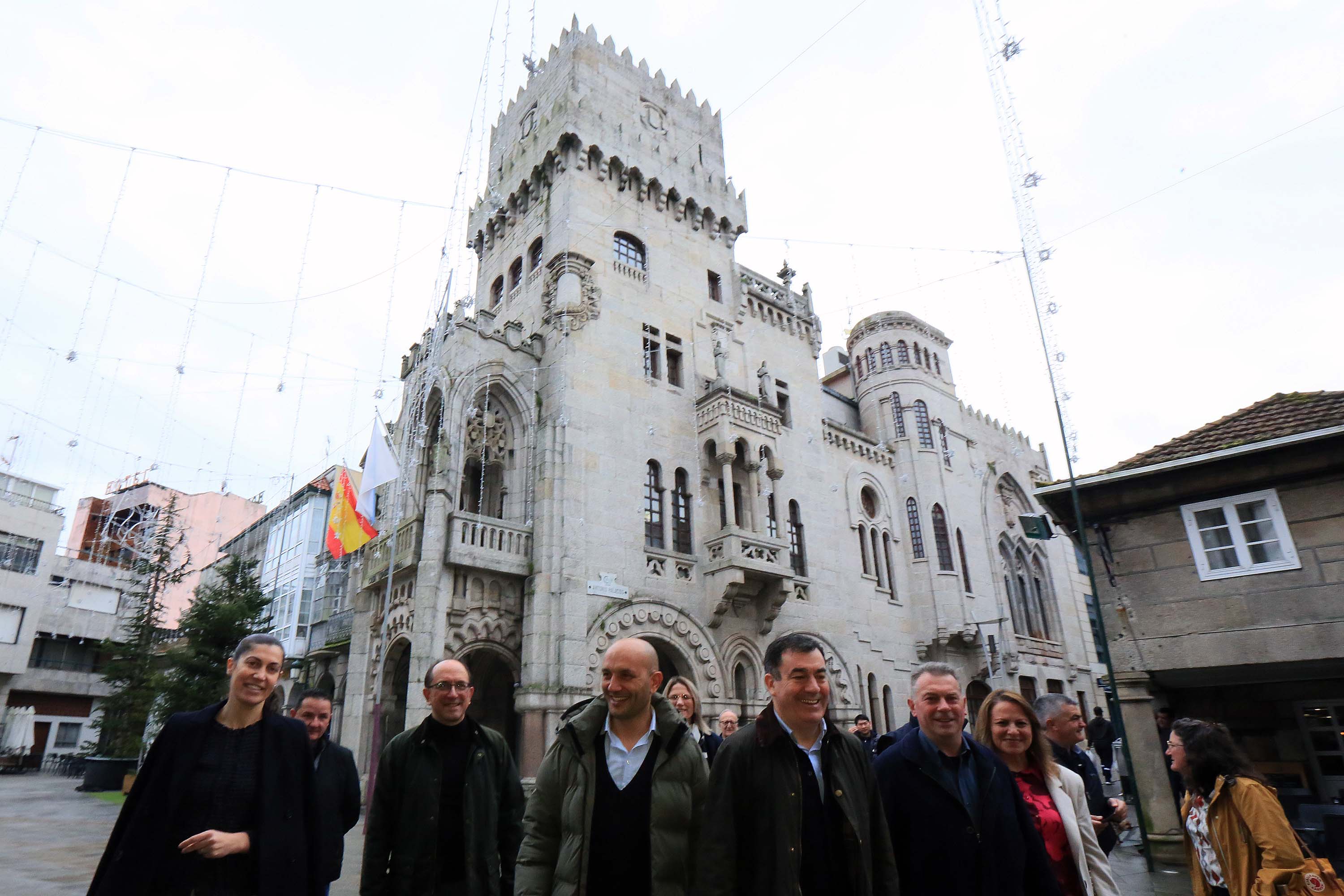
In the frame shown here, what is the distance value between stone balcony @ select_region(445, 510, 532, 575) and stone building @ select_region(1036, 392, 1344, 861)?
1079cm

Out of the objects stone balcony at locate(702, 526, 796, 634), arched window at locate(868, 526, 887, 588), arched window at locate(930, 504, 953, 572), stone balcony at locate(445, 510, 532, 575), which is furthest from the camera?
arched window at locate(930, 504, 953, 572)

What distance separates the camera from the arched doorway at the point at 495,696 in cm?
1875

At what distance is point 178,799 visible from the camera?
3609 mm

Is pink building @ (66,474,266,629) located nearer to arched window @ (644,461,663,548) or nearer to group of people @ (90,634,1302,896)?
arched window @ (644,461,663,548)

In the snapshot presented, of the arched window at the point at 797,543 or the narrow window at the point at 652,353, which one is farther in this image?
the arched window at the point at 797,543

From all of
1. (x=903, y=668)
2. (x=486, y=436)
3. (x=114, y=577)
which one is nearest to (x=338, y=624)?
(x=486, y=436)

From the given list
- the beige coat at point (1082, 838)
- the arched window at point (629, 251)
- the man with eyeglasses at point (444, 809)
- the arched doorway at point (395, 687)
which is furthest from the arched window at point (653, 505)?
the beige coat at point (1082, 838)

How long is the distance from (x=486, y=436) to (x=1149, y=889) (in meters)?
14.9

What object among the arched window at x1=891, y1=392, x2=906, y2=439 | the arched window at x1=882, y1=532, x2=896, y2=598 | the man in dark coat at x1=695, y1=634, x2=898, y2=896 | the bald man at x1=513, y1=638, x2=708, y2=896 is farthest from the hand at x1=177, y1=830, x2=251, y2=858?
the arched window at x1=891, y1=392, x2=906, y2=439

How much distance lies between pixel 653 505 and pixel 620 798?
1557cm

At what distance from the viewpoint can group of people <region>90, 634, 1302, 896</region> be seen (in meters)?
3.56

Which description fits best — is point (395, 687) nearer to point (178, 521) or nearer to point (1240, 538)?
point (1240, 538)

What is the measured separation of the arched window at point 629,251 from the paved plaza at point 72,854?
50.4 feet

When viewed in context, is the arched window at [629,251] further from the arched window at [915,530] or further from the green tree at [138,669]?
the green tree at [138,669]
